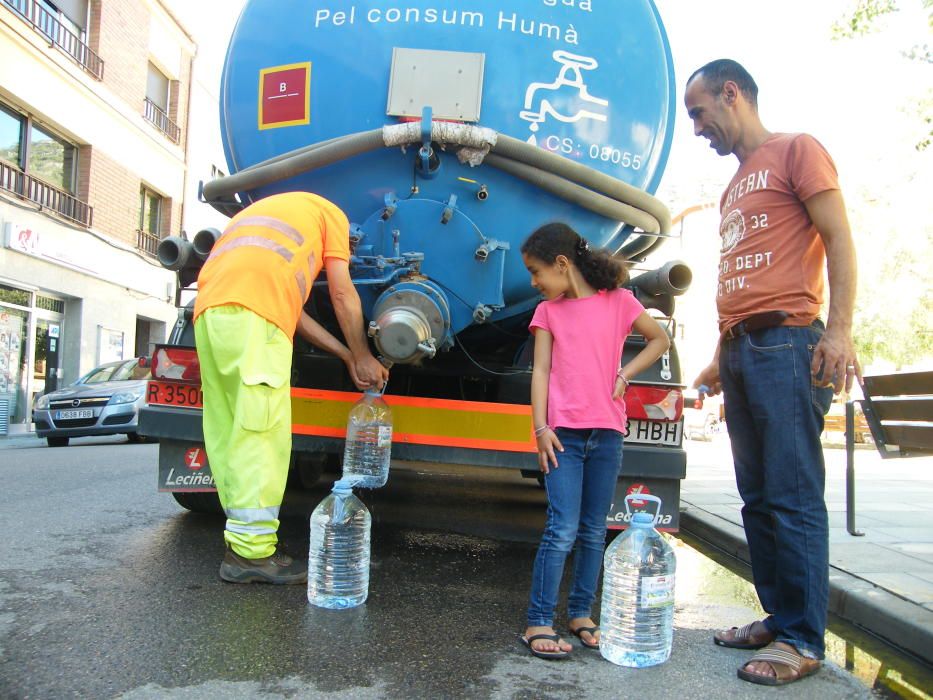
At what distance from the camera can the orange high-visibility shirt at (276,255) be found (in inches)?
122

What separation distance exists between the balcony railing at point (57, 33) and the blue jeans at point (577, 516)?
13835 mm

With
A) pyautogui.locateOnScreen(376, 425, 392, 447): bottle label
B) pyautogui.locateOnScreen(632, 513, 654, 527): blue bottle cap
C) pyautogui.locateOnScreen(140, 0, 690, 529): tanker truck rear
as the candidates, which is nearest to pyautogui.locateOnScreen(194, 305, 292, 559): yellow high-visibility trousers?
pyautogui.locateOnScreen(140, 0, 690, 529): tanker truck rear

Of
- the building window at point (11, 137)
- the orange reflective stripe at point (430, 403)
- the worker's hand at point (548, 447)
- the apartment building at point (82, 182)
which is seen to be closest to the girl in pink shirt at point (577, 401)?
the worker's hand at point (548, 447)

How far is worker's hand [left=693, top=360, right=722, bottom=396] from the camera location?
2.99 m

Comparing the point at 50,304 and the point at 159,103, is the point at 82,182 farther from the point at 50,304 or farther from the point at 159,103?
the point at 159,103

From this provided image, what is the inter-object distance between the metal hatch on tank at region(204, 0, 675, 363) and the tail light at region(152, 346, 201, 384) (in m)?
0.90

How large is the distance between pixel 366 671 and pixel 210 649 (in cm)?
52

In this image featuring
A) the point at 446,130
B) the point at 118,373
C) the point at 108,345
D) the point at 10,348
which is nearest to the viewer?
the point at 446,130

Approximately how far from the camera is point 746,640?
109 inches

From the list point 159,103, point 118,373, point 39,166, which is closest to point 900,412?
point 118,373

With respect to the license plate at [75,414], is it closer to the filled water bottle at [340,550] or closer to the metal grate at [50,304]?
the metal grate at [50,304]

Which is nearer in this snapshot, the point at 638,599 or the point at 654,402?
the point at 638,599

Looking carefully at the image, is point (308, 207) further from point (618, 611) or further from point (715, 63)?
point (618, 611)

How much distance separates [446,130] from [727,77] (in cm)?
113
